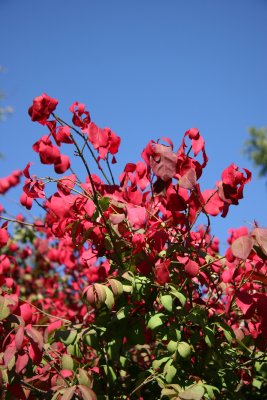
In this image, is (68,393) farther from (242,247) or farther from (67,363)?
(242,247)

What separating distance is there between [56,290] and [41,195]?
3512 millimetres

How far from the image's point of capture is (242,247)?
1.20 m

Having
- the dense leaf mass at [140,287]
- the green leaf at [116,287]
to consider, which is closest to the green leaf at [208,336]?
the dense leaf mass at [140,287]

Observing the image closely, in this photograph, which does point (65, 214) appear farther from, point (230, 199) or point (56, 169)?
point (230, 199)

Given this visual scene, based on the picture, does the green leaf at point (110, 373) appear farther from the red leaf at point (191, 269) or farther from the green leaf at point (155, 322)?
the red leaf at point (191, 269)

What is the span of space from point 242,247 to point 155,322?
15.8 inches

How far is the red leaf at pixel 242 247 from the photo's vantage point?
118 centimetres

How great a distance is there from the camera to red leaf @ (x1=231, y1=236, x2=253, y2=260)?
1.18 metres

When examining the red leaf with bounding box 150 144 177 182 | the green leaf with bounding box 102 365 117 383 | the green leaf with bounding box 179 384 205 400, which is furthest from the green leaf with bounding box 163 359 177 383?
the red leaf with bounding box 150 144 177 182

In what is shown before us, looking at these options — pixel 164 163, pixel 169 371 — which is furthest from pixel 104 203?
pixel 169 371

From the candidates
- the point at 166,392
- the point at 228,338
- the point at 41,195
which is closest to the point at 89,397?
the point at 166,392

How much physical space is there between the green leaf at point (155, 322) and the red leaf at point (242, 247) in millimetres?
379

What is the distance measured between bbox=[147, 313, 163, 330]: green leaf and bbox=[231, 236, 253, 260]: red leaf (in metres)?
0.38

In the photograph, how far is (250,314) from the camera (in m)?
1.44
